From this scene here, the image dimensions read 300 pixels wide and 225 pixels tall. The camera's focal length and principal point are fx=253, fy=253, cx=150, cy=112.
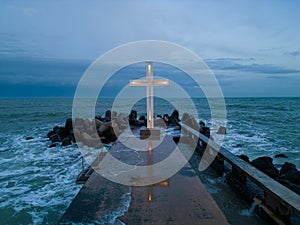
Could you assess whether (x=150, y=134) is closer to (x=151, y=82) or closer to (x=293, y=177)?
(x=151, y=82)

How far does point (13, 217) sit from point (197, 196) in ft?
12.0

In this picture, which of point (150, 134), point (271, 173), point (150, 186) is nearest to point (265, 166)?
point (271, 173)

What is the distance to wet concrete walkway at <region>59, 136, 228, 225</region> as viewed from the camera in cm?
310

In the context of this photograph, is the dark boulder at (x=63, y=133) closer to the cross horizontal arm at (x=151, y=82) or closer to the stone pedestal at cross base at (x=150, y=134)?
the stone pedestal at cross base at (x=150, y=134)

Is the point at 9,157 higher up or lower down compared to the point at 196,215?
lower down

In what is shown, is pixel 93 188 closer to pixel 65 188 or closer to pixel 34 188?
pixel 65 188

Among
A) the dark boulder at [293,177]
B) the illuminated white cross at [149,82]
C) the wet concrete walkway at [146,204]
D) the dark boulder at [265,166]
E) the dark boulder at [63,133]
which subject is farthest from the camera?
the dark boulder at [63,133]

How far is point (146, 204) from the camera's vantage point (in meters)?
3.51

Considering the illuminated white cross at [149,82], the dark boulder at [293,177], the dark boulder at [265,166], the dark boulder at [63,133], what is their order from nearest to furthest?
1. the dark boulder at [293,177]
2. the dark boulder at [265,166]
3. the illuminated white cross at [149,82]
4. the dark boulder at [63,133]

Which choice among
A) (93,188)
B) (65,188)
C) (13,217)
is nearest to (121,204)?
(93,188)

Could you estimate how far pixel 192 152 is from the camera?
6824mm

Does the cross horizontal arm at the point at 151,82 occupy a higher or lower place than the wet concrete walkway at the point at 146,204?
higher

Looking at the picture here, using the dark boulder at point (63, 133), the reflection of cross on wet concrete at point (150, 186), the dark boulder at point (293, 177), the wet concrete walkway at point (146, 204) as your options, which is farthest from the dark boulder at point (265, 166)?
the dark boulder at point (63, 133)

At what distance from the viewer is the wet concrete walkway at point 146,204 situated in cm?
310
